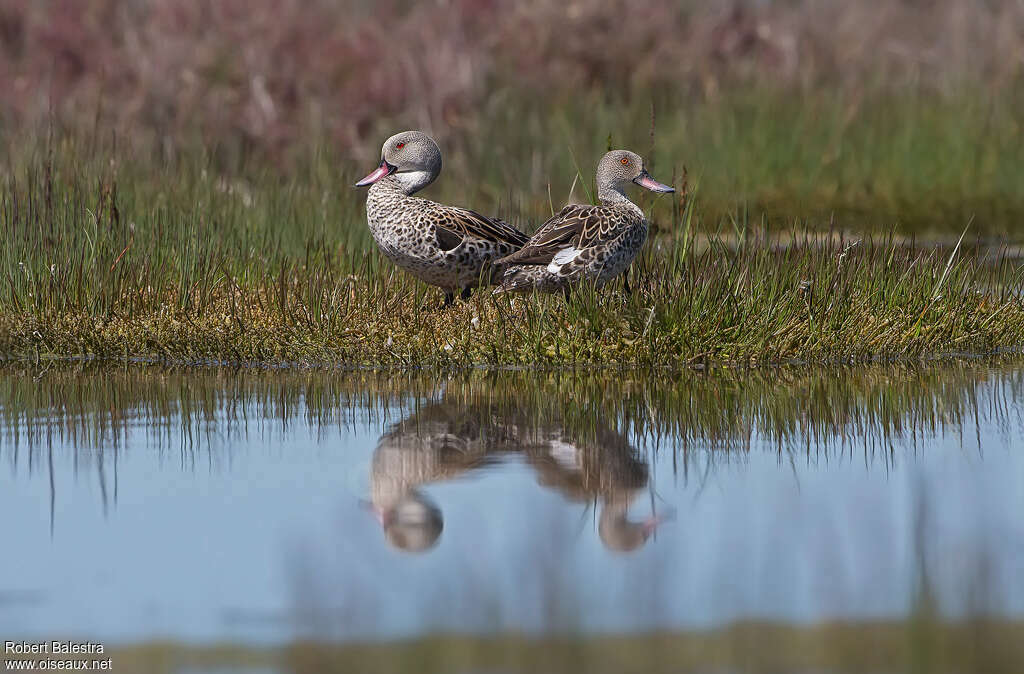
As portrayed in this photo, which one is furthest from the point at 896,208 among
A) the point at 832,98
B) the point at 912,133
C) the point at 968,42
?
the point at 968,42

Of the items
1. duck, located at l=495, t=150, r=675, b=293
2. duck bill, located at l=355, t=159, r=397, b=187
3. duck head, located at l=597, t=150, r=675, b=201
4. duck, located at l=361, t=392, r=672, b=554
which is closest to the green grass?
duck, located at l=495, t=150, r=675, b=293

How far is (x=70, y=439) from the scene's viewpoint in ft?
25.3

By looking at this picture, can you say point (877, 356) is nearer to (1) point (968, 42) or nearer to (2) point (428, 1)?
(1) point (968, 42)

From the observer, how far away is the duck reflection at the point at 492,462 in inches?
226

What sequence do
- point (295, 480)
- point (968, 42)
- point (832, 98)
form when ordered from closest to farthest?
point (295, 480) → point (832, 98) → point (968, 42)

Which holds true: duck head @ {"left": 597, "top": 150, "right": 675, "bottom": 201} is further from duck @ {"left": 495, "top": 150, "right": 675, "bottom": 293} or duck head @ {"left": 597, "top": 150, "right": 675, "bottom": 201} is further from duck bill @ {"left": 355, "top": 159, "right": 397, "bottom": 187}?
duck bill @ {"left": 355, "top": 159, "right": 397, "bottom": 187}

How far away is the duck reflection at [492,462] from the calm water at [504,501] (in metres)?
0.02

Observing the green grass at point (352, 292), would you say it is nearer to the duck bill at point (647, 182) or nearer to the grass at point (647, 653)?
the duck bill at point (647, 182)

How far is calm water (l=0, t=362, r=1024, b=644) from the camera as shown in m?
4.58

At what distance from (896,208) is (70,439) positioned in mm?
11311

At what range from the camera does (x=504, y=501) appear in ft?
20.0

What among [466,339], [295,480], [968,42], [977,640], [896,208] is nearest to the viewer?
[977,640]

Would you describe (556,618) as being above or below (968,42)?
below

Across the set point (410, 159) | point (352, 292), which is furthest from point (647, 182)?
point (352, 292)
